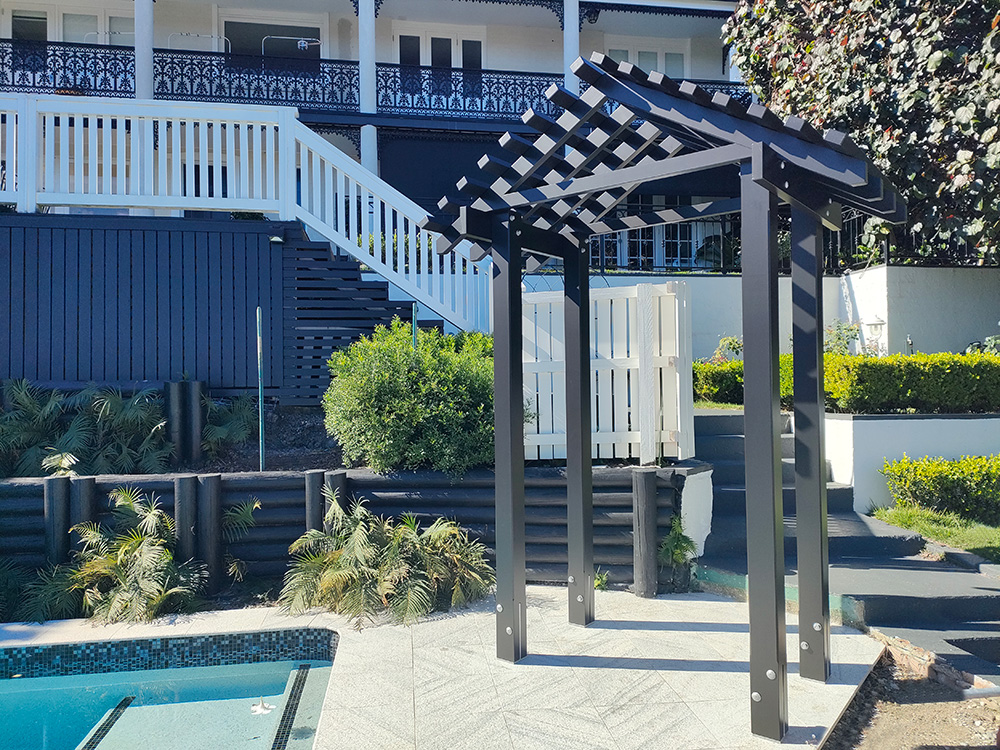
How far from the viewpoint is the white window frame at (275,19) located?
15703 mm

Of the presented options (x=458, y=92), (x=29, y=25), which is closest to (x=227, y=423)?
(x=458, y=92)

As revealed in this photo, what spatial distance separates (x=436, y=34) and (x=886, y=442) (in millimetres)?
14111

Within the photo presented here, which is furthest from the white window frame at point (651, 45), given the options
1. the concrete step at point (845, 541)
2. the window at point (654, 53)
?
the concrete step at point (845, 541)

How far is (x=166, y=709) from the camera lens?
159 inches

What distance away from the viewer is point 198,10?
15789mm

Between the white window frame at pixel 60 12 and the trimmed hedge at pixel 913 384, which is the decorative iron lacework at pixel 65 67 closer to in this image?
the white window frame at pixel 60 12

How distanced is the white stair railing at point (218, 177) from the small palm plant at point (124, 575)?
407 cm

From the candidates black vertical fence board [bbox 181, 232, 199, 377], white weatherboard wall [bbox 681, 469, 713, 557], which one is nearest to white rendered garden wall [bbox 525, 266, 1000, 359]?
white weatherboard wall [bbox 681, 469, 713, 557]

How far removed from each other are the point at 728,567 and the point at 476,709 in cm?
245

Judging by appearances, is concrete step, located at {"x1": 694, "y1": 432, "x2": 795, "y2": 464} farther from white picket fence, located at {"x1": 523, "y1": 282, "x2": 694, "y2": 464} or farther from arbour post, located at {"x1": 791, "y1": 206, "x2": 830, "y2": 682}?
arbour post, located at {"x1": 791, "y1": 206, "x2": 830, "y2": 682}

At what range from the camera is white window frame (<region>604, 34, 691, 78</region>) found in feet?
57.3

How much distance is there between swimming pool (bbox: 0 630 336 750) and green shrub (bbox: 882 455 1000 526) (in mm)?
4627

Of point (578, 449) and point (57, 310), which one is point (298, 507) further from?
point (57, 310)

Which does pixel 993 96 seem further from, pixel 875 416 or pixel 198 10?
pixel 198 10
